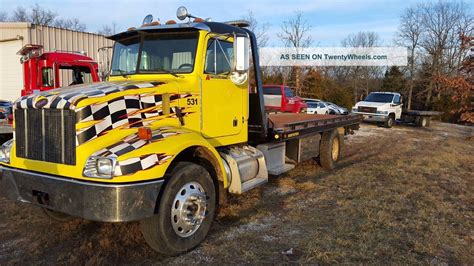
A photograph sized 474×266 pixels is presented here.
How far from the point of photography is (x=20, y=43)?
17781mm

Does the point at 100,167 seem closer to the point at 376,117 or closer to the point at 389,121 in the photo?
the point at 376,117

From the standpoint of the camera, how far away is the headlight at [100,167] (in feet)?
12.0

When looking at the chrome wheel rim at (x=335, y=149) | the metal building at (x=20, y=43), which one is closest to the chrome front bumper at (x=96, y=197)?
the chrome wheel rim at (x=335, y=149)

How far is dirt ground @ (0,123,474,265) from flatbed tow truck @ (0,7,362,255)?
0.42 meters

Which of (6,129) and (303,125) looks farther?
(6,129)

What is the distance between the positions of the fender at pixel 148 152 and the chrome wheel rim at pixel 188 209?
381mm

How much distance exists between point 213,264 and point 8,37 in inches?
717

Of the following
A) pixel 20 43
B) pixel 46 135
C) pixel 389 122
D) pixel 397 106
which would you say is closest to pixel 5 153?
pixel 46 135

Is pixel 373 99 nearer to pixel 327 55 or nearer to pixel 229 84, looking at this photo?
pixel 229 84

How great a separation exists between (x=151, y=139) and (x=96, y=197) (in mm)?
788

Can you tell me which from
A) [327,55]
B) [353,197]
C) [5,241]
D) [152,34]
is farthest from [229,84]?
[327,55]

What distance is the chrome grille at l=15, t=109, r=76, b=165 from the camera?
3.89m

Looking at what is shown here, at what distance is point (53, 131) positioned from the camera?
4027 mm

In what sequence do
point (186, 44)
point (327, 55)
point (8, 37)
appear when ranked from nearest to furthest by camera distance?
1. point (186, 44)
2. point (8, 37)
3. point (327, 55)
